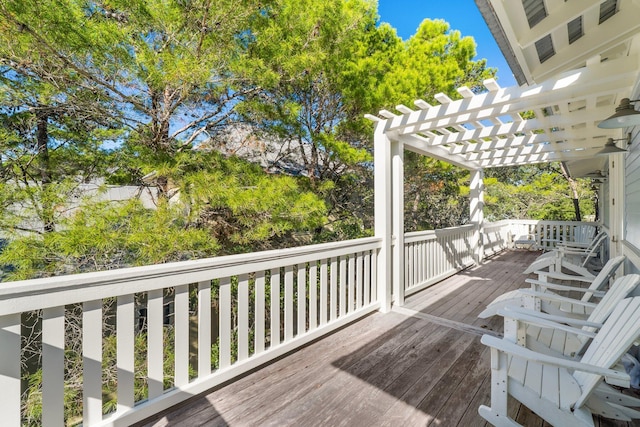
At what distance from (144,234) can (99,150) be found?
1821 millimetres

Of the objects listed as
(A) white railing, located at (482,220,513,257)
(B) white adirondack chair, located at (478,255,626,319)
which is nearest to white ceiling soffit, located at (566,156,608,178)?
(A) white railing, located at (482,220,513,257)

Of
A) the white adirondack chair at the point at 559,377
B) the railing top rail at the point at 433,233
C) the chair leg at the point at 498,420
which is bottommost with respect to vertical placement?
the chair leg at the point at 498,420

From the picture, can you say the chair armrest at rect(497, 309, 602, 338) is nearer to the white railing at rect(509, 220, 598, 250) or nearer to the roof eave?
the roof eave

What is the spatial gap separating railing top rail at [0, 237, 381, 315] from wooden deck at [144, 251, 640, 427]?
83cm

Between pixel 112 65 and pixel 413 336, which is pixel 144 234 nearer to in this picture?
pixel 112 65

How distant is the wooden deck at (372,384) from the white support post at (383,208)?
1.31 ft

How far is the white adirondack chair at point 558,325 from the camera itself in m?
1.87

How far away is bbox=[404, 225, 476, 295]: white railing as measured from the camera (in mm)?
4431

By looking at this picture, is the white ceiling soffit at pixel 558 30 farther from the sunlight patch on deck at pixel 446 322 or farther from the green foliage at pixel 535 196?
the green foliage at pixel 535 196

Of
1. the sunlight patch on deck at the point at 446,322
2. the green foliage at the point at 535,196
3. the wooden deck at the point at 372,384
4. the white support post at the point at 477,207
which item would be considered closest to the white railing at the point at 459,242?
the white support post at the point at 477,207

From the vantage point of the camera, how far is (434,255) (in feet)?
16.5

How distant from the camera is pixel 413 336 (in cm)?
302

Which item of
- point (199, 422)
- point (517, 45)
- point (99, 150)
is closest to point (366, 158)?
point (517, 45)

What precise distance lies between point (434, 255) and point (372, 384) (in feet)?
10.7
